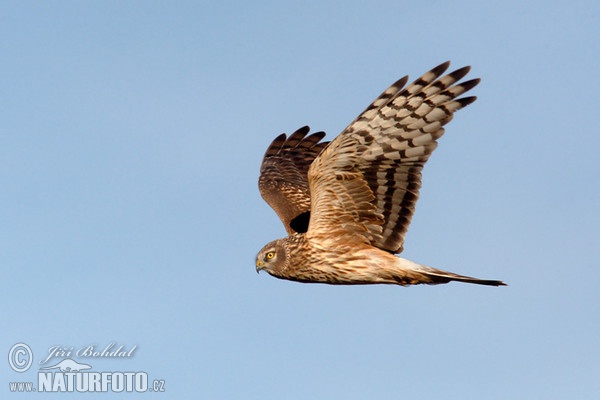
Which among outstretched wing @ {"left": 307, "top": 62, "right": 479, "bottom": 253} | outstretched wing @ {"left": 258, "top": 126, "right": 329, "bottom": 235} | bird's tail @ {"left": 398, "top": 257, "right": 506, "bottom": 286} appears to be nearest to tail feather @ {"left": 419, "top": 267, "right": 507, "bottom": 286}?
bird's tail @ {"left": 398, "top": 257, "right": 506, "bottom": 286}

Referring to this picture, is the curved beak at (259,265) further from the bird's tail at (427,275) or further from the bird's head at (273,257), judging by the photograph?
the bird's tail at (427,275)

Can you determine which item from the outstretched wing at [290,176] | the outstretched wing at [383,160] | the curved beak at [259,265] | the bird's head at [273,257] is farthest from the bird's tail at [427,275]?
the outstretched wing at [290,176]

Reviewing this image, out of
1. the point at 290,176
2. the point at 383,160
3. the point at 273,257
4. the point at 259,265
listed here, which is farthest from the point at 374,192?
the point at 290,176

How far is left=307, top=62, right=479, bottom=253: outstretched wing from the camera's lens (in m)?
11.7


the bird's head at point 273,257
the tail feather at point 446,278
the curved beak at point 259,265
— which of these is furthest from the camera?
the curved beak at point 259,265

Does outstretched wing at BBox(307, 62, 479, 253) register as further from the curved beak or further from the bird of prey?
the curved beak

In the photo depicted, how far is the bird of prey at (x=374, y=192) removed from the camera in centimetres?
1174

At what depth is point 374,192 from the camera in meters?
12.3

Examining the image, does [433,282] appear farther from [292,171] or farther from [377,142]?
[292,171]

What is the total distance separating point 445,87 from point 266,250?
2889mm

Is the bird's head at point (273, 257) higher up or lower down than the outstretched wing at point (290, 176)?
lower down

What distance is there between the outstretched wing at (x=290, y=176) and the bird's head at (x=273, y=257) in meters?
1.46

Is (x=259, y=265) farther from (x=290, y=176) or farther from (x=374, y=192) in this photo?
(x=290, y=176)

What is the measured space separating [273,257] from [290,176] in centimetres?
340
